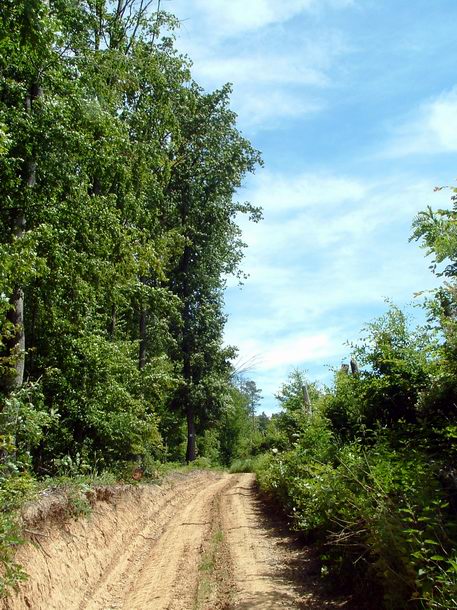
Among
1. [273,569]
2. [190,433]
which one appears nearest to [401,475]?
[273,569]

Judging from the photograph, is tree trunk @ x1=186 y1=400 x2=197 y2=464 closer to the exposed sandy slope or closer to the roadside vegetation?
the exposed sandy slope

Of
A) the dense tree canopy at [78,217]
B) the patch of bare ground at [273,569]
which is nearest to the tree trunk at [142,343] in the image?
the dense tree canopy at [78,217]

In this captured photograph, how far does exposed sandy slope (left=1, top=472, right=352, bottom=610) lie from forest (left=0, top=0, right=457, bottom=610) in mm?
797

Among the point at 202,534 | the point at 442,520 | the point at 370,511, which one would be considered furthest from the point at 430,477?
the point at 202,534

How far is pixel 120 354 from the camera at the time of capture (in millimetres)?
16188

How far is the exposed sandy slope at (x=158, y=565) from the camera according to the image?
24.5ft

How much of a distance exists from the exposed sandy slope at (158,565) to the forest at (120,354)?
797mm

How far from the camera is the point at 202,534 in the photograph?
1266 cm

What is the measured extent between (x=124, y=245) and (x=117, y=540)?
24.4ft

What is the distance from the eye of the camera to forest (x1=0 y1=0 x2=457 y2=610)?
6.09 metres

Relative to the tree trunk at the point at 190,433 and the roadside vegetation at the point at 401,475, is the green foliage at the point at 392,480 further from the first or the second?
the tree trunk at the point at 190,433

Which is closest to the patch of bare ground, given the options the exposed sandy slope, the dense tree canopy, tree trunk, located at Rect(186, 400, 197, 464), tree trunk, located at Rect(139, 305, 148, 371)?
the exposed sandy slope

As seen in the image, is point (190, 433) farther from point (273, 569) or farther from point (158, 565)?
point (273, 569)

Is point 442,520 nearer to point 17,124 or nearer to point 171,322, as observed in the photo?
point 17,124
